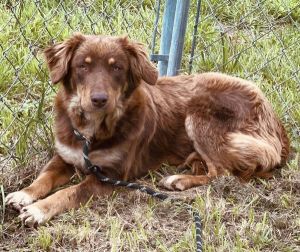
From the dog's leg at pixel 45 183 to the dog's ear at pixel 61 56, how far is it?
53 cm

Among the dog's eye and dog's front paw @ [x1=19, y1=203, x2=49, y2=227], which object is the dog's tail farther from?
dog's front paw @ [x1=19, y1=203, x2=49, y2=227]

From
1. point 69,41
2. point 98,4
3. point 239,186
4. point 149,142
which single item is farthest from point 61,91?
point 98,4

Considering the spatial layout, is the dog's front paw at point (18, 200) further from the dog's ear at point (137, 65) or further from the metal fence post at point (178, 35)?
the metal fence post at point (178, 35)

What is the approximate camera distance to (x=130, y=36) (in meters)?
5.64

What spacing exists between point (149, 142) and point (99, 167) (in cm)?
49

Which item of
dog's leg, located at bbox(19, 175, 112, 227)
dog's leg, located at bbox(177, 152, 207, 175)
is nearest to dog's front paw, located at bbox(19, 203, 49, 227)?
dog's leg, located at bbox(19, 175, 112, 227)

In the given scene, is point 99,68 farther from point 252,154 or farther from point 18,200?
point 252,154

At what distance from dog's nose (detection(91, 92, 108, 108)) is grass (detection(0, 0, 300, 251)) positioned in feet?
1.54

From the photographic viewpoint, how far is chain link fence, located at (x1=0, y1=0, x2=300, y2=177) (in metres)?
4.41

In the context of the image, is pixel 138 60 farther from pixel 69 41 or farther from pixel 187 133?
pixel 187 133

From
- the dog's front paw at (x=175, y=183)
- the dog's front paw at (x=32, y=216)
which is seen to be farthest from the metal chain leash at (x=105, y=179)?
the dog's front paw at (x=32, y=216)

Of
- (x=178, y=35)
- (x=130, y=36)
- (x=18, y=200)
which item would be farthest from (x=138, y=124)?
(x=130, y=36)

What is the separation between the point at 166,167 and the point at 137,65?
0.81 m

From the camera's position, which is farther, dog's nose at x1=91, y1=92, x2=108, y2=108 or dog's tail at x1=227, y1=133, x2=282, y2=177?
dog's tail at x1=227, y1=133, x2=282, y2=177
